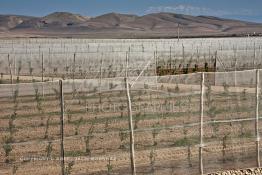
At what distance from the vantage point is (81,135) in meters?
10.4

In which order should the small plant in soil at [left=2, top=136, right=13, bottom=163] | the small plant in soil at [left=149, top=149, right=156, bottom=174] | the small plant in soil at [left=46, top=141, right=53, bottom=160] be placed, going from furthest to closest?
the small plant in soil at [left=149, top=149, right=156, bottom=174]
the small plant in soil at [left=46, top=141, right=53, bottom=160]
the small plant in soil at [left=2, top=136, right=13, bottom=163]

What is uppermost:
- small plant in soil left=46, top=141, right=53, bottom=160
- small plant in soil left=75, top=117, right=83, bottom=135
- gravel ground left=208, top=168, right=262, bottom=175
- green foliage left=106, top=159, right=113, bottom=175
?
small plant in soil left=75, top=117, right=83, bottom=135

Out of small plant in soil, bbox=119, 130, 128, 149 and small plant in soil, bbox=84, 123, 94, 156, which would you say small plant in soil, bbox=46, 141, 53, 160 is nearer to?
small plant in soil, bbox=84, 123, 94, 156

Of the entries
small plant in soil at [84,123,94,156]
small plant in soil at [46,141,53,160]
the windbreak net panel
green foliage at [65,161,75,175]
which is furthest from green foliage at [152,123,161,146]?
small plant in soil at [46,141,53,160]

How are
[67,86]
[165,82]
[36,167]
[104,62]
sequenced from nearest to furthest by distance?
[36,167]
[67,86]
[165,82]
[104,62]

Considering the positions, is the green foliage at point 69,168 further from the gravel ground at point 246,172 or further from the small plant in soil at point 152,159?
the gravel ground at point 246,172

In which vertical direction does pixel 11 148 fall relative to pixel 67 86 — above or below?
below

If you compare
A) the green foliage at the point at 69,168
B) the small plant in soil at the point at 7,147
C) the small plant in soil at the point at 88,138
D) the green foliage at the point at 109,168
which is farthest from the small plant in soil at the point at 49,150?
the green foliage at the point at 109,168

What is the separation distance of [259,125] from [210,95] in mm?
1344

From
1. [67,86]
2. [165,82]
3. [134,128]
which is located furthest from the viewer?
[165,82]

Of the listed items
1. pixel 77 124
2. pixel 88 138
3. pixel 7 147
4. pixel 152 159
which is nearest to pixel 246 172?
pixel 152 159

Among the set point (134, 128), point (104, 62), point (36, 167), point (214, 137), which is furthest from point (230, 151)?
point (104, 62)

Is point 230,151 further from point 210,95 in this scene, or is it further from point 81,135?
point 81,135

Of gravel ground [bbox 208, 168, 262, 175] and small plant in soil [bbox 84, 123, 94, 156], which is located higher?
small plant in soil [bbox 84, 123, 94, 156]
